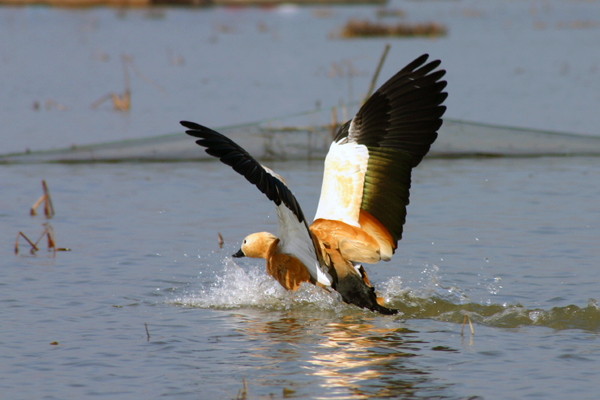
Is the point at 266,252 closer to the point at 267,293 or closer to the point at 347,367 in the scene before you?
the point at 267,293

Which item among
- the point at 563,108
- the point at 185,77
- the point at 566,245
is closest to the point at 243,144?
the point at 566,245

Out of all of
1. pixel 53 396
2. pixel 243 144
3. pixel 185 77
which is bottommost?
pixel 53 396

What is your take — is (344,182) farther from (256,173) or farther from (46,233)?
(46,233)

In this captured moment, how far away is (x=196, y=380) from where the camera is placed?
5.31 metres

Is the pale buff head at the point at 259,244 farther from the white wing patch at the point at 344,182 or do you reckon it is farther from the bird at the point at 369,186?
the white wing patch at the point at 344,182

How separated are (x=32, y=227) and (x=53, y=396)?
487 cm

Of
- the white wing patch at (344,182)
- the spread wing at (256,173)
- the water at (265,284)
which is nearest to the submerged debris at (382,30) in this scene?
the water at (265,284)

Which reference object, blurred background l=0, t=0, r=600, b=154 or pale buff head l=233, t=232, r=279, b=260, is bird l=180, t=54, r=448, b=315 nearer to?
pale buff head l=233, t=232, r=279, b=260

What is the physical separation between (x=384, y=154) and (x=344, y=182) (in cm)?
38

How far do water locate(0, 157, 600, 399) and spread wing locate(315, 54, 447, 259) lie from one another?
0.75 metres

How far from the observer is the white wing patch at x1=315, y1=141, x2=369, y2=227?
6535mm

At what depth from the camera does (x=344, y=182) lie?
6.57 metres

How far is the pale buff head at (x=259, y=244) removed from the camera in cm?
698

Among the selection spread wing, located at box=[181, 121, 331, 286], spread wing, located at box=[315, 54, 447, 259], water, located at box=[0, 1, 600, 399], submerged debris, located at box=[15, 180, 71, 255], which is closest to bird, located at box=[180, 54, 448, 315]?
spread wing, located at box=[315, 54, 447, 259]
